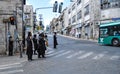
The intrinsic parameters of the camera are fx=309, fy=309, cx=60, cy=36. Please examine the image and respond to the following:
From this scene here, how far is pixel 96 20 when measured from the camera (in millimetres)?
56219

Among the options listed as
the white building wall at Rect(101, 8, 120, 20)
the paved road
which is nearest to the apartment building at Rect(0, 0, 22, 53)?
the paved road

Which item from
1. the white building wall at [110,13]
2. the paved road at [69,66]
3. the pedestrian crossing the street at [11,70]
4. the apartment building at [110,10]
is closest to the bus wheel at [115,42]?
the paved road at [69,66]

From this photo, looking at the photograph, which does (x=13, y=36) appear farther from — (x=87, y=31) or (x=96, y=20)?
→ (x=87, y=31)

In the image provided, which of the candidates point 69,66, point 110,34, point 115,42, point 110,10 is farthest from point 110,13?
point 69,66

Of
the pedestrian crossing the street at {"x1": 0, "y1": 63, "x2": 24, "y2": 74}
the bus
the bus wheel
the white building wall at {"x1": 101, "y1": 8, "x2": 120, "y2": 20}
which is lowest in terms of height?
the pedestrian crossing the street at {"x1": 0, "y1": 63, "x2": 24, "y2": 74}

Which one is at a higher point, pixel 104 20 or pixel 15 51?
pixel 104 20

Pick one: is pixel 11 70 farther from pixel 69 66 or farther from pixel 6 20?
pixel 6 20

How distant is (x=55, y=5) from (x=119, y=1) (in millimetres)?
16046

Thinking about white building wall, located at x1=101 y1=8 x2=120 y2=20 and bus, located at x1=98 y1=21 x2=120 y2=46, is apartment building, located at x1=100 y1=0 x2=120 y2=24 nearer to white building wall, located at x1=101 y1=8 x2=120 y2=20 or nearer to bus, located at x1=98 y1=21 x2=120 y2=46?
white building wall, located at x1=101 y1=8 x2=120 y2=20

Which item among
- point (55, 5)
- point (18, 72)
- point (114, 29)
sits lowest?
point (18, 72)

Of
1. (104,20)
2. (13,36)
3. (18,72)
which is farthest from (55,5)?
A: (18,72)

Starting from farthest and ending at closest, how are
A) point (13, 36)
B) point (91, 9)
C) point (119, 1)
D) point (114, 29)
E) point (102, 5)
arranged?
point (91, 9)
point (102, 5)
point (119, 1)
point (114, 29)
point (13, 36)

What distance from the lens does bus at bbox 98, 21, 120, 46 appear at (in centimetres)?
3195

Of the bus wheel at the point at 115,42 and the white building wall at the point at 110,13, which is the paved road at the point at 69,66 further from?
the white building wall at the point at 110,13
